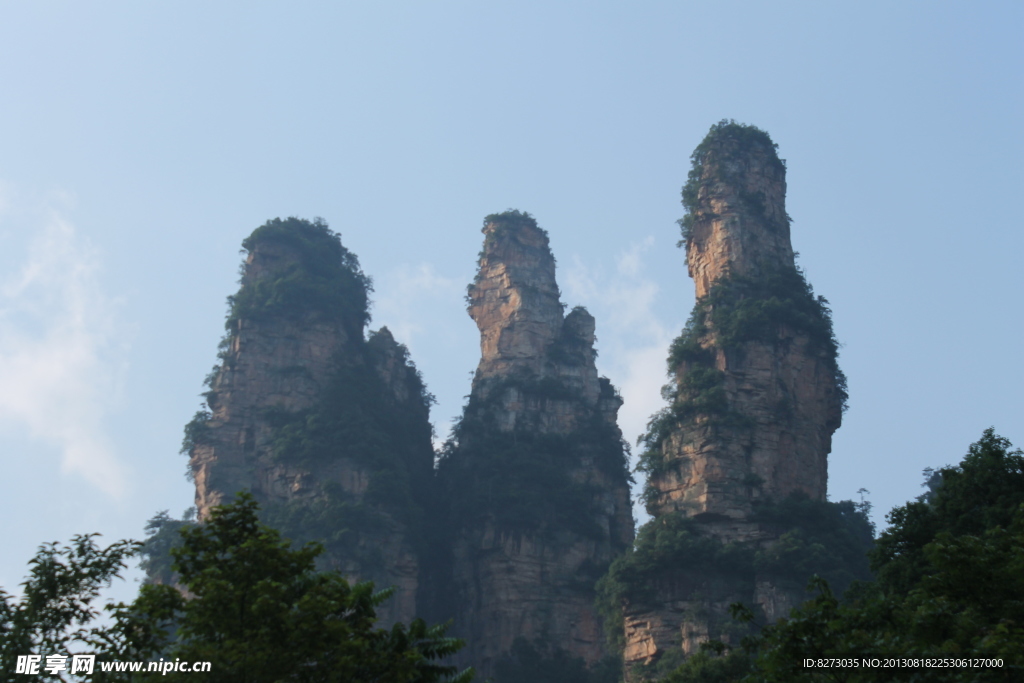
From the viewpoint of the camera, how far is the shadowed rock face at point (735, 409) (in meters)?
48.0

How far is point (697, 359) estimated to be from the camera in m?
54.3

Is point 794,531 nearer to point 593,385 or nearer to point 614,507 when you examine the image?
point 614,507

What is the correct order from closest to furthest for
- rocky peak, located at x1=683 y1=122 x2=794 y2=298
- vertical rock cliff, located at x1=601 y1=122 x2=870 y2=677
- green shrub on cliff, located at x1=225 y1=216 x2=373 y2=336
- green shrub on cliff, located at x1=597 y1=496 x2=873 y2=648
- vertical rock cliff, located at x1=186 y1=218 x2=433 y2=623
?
green shrub on cliff, located at x1=597 y1=496 x2=873 y2=648 → vertical rock cliff, located at x1=601 y1=122 x2=870 y2=677 → rocky peak, located at x1=683 y1=122 x2=794 y2=298 → vertical rock cliff, located at x1=186 y1=218 x2=433 y2=623 → green shrub on cliff, located at x1=225 y1=216 x2=373 y2=336

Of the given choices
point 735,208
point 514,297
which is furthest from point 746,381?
point 514,297

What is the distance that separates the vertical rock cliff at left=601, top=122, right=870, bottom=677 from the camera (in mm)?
47688

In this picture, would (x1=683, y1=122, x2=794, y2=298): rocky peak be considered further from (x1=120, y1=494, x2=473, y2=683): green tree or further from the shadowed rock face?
(x1=120, y1=494, x2=473, y2=683): green tree

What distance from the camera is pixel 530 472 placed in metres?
63.2

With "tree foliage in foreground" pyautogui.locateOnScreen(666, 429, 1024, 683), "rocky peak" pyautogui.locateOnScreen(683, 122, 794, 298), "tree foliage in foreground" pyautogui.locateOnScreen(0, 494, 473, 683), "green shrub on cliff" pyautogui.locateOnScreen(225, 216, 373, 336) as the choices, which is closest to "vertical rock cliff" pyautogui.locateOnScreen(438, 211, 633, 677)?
"green shrub on cliff" pyautogui.locateOnScreen(225, 216, 373, 336)

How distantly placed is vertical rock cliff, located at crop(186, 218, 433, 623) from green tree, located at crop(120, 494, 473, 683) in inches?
1626

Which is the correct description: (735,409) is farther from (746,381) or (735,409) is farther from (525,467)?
(525,467)

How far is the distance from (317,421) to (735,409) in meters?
23.7

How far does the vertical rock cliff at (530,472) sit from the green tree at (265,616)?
145 feet

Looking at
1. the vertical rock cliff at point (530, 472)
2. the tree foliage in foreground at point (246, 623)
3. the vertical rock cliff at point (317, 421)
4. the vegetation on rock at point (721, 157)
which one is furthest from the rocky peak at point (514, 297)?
the tree foliage in foreground at point (246, 623)

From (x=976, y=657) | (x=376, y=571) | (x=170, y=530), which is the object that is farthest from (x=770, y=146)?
(x=976, y=657)
